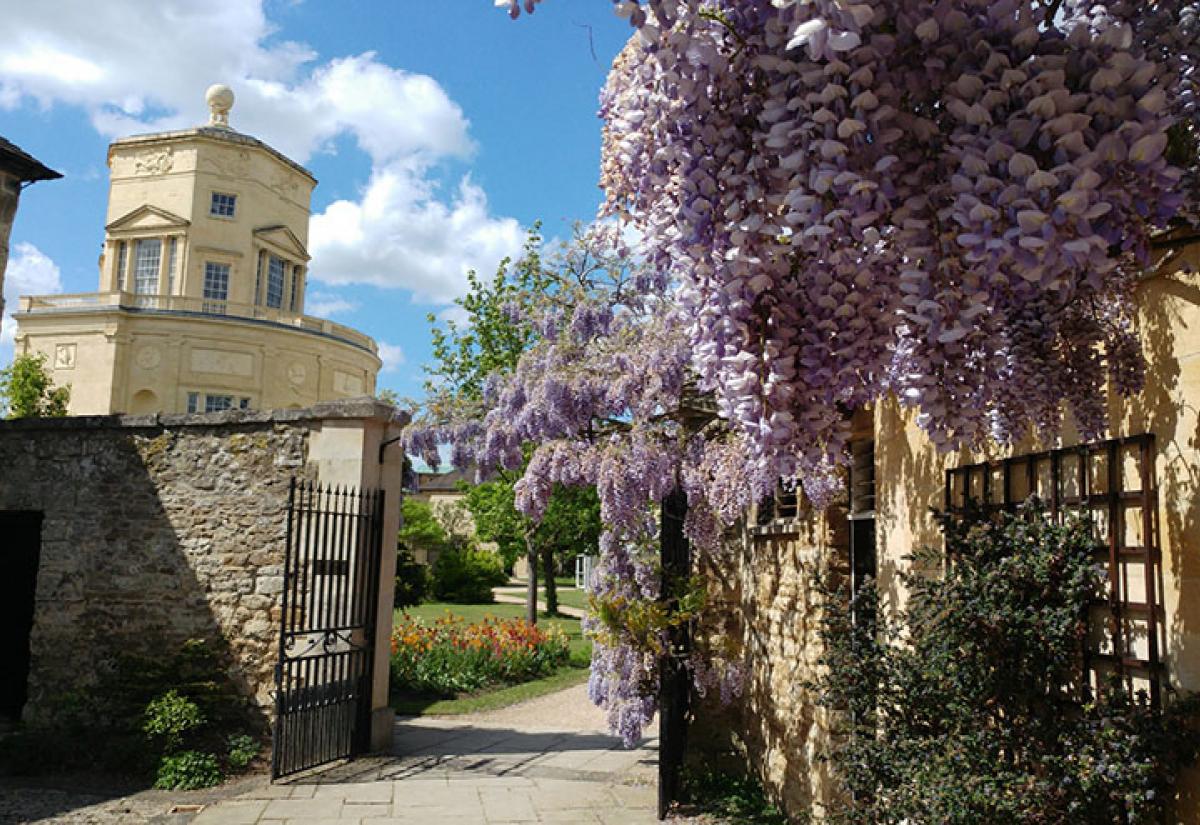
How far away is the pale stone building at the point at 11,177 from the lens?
899 centimetres

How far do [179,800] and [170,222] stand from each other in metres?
29.3

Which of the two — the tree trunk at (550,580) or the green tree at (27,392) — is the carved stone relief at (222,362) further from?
the tree trunk at (550,580)

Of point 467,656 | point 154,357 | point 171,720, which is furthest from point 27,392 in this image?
point 171,720

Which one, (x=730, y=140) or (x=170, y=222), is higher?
(x=170, y=222)

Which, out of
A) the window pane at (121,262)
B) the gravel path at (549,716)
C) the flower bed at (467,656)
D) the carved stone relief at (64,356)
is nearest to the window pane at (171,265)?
the window pane at (121,262)

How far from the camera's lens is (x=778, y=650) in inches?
235

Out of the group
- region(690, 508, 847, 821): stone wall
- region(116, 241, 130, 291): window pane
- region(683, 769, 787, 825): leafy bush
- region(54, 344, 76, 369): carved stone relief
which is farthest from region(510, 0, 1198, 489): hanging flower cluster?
region(116, 241, 130, 291): window pane

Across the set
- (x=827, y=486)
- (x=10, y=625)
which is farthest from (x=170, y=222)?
(x=827, y=486)

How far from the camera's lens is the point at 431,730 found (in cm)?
890

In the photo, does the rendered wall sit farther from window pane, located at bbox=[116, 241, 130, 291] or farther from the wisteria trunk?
window pane, located at bbox=[116, 241, 130, 291]

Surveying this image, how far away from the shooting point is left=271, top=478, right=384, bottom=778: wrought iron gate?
273 inches

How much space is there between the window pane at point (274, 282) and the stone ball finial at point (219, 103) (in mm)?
5193

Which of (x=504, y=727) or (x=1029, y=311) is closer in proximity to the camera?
(x=1029, y=311)

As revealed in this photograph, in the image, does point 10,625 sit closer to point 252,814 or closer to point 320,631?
point 320,631
